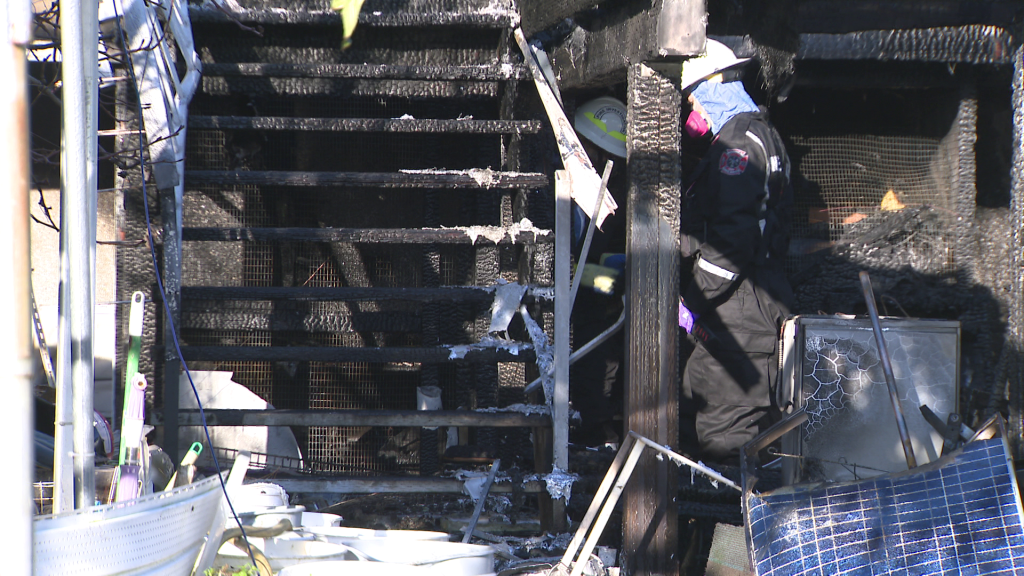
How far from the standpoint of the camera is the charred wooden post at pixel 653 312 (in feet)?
11.3

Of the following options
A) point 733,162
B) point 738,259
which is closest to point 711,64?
point 733,162

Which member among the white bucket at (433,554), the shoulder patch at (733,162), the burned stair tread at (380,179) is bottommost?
the white bucket at (433,554)

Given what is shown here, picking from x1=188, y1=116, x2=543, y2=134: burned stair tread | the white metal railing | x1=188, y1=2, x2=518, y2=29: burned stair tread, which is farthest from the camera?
x1=188, y1=2, x2=518, y2=29: burned stair tread

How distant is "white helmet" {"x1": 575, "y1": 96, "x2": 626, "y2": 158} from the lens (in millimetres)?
5004

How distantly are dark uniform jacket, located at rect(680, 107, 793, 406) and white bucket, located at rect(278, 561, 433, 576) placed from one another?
8.12 feet

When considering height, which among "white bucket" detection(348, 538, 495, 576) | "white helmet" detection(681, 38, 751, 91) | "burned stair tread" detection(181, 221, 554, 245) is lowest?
"white bucket" detection(348, 538, 495, 576)

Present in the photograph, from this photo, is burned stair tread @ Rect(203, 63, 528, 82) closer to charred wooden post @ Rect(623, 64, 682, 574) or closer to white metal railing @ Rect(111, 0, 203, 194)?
white metal railing @ Rect(111, 0, 203, 194)

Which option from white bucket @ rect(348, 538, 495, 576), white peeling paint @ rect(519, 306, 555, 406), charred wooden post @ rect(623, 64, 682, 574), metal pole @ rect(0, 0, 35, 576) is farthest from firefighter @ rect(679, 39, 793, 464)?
metal pole @ rect(0, 0, 35, 576)

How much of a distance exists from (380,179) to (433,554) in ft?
6.27

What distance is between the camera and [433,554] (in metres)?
2.95

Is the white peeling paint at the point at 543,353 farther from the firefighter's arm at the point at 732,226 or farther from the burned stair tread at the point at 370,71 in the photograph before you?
the burned stair tread at the point at 370,71

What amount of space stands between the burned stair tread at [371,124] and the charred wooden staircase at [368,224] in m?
0.01

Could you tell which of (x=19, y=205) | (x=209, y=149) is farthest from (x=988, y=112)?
(x=19, y=205)

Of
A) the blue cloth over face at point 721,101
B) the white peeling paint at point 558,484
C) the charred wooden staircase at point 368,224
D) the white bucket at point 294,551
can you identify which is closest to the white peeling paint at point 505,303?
the charred wooden staircase at point 368,224
